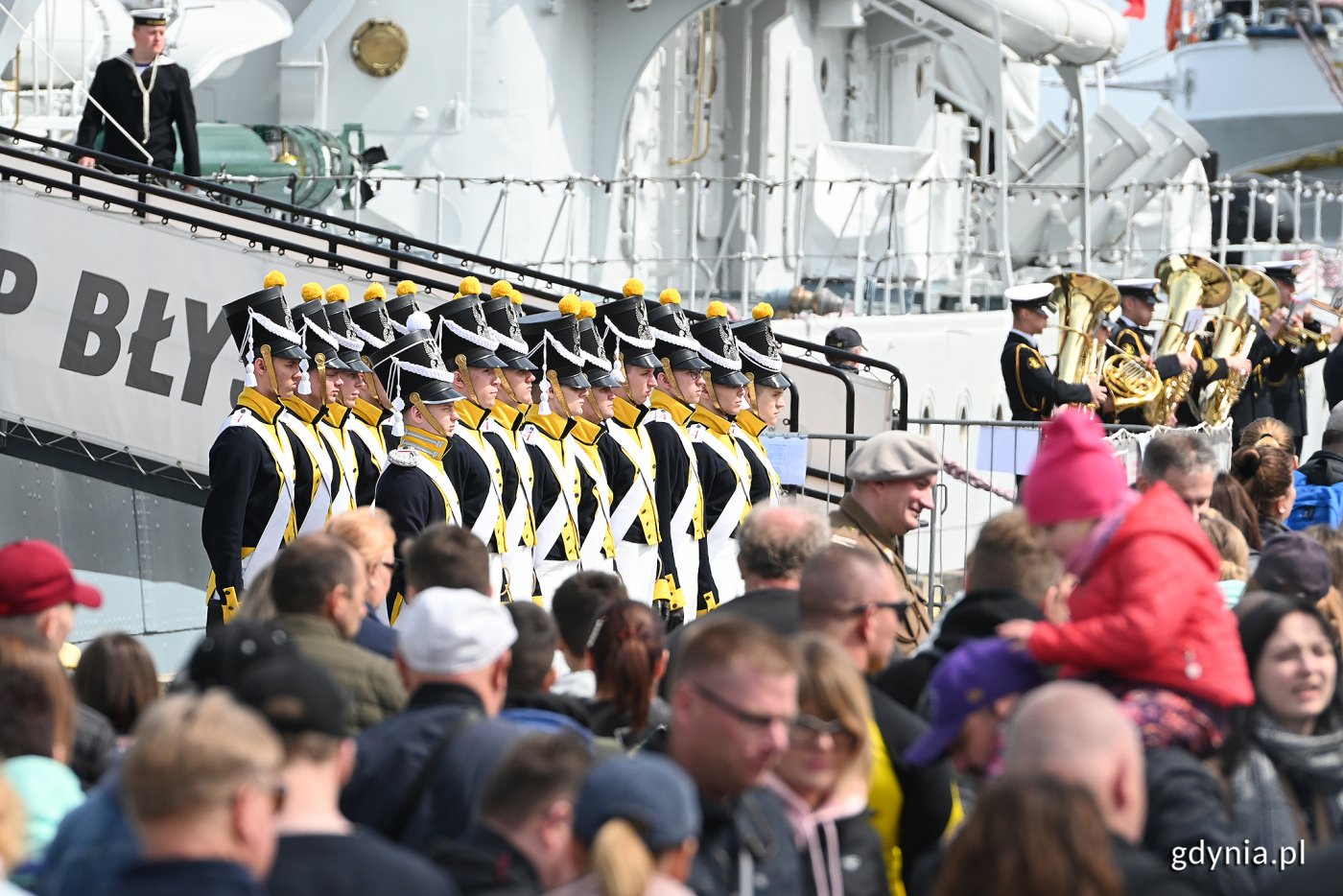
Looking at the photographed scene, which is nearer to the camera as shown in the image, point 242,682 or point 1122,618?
point 242,682

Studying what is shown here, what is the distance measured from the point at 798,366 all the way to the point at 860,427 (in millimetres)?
564

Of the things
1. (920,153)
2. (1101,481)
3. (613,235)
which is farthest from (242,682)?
(920,153)

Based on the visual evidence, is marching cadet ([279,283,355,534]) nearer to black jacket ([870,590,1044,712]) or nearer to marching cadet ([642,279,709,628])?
marching cadet ([642,279,709,628])

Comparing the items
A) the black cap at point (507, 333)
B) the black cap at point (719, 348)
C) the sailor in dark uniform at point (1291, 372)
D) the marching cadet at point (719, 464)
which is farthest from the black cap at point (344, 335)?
the sailor in dark uniform at point (1291, 372)

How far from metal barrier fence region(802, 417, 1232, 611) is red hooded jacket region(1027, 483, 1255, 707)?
4.96 m

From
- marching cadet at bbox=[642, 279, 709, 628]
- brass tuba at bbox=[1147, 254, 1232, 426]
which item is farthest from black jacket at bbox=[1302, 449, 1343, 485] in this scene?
brass tuba at bbox=[1147, 254, 1232, 426]

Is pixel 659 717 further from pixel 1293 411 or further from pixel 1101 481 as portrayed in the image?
pixel 1293 411

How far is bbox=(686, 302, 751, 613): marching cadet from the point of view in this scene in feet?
32.5

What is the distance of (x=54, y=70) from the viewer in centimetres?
1609

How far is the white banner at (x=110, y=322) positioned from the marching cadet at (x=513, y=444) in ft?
7.63

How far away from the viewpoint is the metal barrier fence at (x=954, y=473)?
425 inches

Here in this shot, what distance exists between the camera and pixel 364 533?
6.45 metres

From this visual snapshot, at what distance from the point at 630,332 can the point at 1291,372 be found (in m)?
7.02

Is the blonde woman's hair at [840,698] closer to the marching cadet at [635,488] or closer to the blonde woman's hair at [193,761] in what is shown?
the blonde woman's hair at [193,761]
